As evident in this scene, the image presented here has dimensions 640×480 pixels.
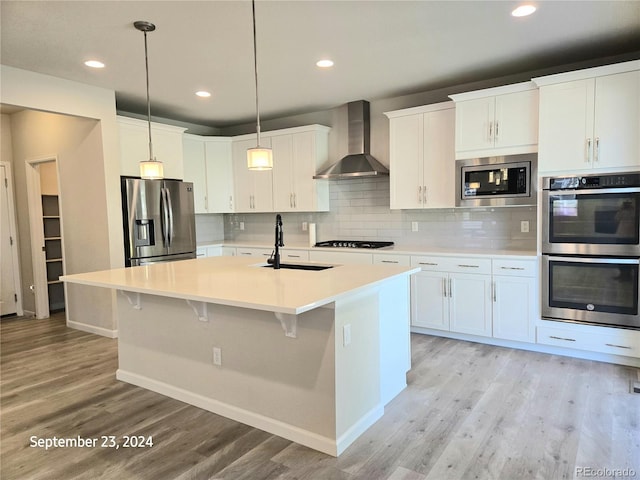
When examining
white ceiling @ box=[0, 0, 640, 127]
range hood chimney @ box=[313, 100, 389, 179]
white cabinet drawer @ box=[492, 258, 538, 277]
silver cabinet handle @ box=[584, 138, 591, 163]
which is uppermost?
white ceiling @ box=[0, 0, 640, 127]

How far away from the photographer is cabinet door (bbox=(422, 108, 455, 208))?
4277 mm

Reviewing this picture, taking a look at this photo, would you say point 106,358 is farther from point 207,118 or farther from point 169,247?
point 207,118

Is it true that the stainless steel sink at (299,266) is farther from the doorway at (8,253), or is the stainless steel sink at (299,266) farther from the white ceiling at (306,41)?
the doorway at (8,253)

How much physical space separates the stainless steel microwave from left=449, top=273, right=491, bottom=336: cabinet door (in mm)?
727

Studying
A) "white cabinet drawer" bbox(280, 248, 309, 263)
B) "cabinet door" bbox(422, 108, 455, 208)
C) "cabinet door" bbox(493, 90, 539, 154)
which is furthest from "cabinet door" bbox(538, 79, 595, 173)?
"white cabinet drawer" bbox(280, 248, 309, 263)

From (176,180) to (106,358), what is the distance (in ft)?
7.12

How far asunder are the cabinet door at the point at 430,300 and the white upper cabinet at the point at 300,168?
170 centimetres

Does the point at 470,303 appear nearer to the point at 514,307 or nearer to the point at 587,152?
the point at 514,307

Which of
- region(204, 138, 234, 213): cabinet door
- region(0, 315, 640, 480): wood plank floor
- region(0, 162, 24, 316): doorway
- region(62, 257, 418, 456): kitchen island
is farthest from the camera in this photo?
region(204, 138, 234, 213): cabinet door

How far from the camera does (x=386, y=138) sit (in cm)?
503

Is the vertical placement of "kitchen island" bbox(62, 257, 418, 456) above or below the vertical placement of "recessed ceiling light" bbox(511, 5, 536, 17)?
A: below

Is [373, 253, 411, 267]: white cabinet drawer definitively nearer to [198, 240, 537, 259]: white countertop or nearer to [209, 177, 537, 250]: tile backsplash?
[198, 240, 537, 259]: white countertop

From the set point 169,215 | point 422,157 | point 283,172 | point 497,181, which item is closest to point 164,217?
point 169,215

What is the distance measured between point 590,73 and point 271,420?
11.5ft
